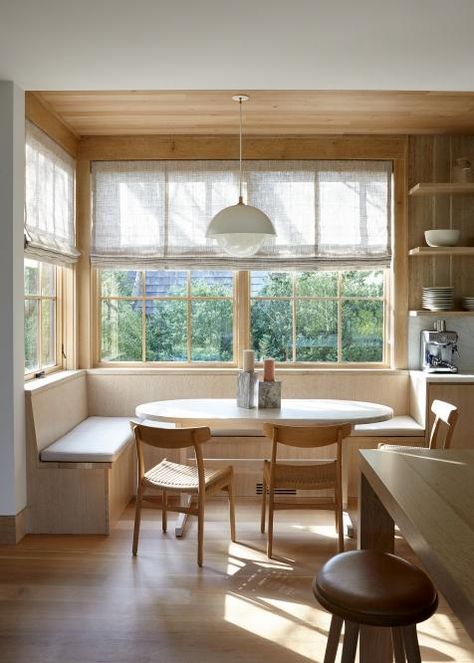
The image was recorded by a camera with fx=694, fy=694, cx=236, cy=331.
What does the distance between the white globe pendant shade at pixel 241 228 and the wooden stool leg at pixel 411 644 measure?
262cm

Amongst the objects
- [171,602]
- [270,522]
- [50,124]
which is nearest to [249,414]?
[270,522]

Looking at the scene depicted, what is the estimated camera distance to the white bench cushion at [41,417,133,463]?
13.8 ft

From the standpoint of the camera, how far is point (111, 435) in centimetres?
470

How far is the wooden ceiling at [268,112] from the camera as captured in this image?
4559 millimetres

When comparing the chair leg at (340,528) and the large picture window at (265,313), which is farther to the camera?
the large picture window at (265,313)

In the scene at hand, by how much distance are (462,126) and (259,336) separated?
7.35ft

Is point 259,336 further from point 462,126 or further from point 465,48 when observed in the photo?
point 465,48

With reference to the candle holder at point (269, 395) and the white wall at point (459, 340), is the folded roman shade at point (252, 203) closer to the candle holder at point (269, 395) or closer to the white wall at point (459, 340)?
the white wall at point (459, 340)

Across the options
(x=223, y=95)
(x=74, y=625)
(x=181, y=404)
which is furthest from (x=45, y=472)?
(x=223, y=95)

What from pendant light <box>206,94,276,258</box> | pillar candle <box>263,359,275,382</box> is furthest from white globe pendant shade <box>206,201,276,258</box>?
pillar candle <box>263,359,275,382</box>

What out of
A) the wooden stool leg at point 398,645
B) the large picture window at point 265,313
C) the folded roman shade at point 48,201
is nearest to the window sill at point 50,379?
the large picture window at point 265,313

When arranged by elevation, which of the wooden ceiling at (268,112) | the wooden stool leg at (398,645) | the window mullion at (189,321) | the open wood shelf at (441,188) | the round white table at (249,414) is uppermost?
the wooden ceiling at (268,112)

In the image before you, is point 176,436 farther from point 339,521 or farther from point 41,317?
point 41,317

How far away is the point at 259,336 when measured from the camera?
563 cm
